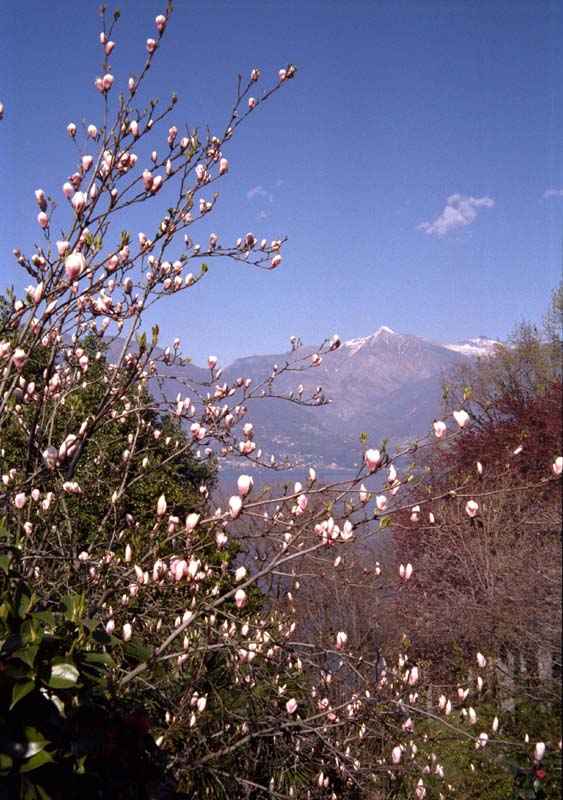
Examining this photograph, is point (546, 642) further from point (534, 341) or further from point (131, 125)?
point (534, 341)

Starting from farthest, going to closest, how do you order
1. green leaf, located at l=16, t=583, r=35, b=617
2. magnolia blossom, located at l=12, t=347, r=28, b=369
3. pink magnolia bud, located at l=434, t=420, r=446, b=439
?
1. pink magnolia bud, located at l=434, t=420, r=446, b=439
2. magnolia blossom, located at l=12, t=347, r=28, b=369
3. green leaf, located at l=16, t=583, r=35, b=617

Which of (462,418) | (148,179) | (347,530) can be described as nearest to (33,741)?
(347,530)

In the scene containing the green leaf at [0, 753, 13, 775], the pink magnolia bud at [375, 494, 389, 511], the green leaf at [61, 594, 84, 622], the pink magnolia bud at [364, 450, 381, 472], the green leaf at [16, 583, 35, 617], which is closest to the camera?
the green leaf at [0, 753, 13, 775]

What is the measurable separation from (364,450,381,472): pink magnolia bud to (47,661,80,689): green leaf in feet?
3.95

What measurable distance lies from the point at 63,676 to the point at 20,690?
0.37ft

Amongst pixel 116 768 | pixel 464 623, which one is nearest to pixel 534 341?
pixel 464 623

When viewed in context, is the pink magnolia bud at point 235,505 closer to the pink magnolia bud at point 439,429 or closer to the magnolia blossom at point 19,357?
the magnolia blossom at point 19,357

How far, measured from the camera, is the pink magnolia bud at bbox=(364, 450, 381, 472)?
84.4 inches

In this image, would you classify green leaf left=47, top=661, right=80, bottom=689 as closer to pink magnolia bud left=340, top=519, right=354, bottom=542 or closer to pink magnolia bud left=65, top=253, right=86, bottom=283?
pink magnolia bud left=340, top=519, right=354, bottom=542

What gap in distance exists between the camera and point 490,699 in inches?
403

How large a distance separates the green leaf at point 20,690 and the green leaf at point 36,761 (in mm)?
119

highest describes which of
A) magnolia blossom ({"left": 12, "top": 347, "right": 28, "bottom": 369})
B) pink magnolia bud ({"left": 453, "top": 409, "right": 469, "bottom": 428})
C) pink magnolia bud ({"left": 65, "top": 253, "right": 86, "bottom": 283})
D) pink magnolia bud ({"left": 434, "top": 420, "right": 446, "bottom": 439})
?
pink magnolia bud ({"left": 65, "top": 253, "right": 86, "bottom": 283})

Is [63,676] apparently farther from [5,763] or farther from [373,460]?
[373,460]

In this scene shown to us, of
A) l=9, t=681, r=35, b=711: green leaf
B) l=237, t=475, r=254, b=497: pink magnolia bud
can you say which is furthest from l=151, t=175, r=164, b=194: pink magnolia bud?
l=9, t=681, r=35, b=711: green leaf
